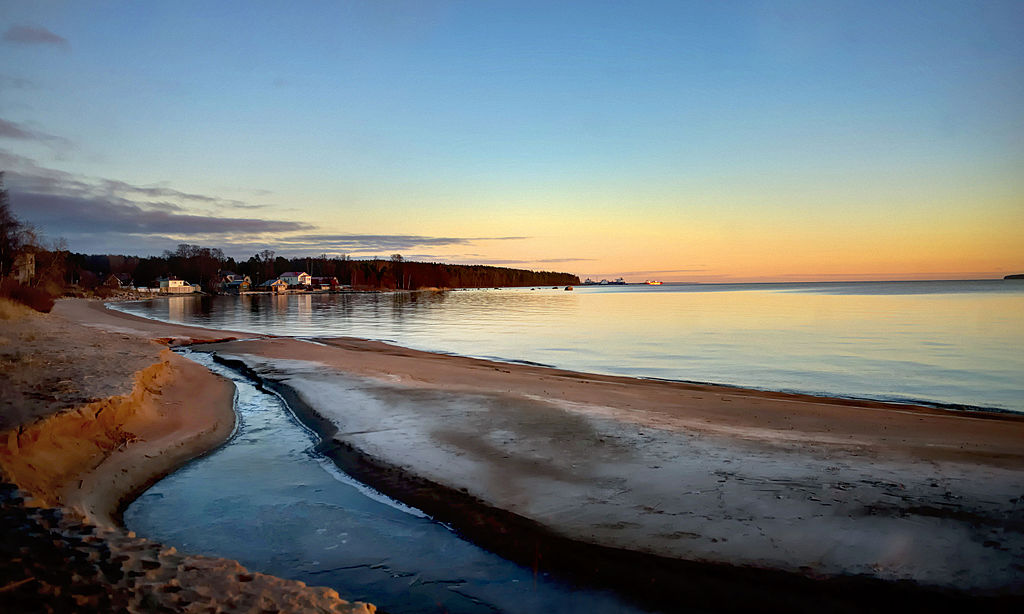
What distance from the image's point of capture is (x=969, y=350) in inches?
1170

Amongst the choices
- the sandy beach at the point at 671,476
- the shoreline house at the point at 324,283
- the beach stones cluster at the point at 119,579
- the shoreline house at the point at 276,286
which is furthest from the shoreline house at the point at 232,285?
the beach stones cluster at the point at 119,579

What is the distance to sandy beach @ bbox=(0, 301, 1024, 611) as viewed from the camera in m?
5.88

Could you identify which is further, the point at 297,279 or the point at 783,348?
the point at 297,279

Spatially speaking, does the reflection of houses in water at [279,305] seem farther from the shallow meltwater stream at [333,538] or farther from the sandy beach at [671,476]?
the shallow meltwater stream at [333,538]

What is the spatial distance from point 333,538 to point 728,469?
601 centimetres

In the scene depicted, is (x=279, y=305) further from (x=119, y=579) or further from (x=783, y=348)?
(x=119, y=579)

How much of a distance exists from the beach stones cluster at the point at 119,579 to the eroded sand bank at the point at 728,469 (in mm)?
3497

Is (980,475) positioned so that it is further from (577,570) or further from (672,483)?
(577,570)

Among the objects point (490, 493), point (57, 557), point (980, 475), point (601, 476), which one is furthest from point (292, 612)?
point (980, 475)

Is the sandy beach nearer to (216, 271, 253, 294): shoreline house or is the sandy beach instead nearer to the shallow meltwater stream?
the shallow meltwater stream

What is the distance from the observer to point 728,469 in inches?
346

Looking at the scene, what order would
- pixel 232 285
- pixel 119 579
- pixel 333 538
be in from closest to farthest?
pixel 119 579, pixel 333 538, pixel 232 285

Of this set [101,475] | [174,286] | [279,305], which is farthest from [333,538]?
[174,286]

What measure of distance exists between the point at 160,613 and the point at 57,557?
4.95ft
